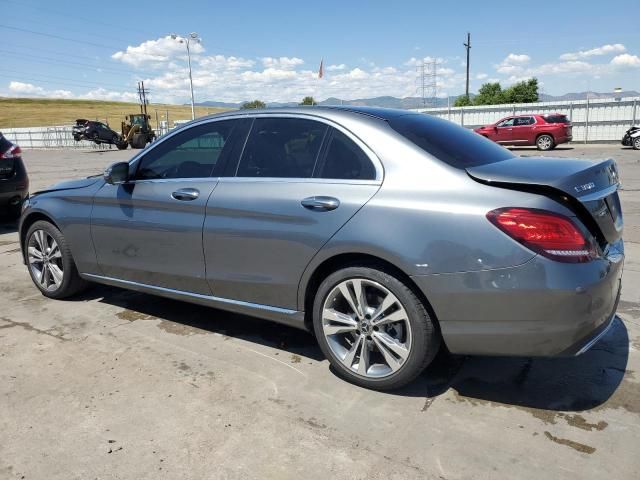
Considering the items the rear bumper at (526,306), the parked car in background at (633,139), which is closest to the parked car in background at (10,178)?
the rear bumper at (526,306)

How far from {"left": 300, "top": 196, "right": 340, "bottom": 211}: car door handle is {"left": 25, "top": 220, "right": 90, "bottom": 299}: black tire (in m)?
2.51

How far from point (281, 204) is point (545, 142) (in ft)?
74.0

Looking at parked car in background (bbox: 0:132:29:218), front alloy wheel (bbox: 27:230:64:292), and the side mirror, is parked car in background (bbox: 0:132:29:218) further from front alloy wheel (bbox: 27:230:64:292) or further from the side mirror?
the side mirror

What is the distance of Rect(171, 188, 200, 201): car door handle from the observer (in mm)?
3703

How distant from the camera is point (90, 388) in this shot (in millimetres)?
3258

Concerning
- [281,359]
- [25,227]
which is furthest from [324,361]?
[25,227]

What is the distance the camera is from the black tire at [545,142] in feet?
75.7

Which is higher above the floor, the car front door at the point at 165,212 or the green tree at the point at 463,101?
the green tree at the point at 463,101

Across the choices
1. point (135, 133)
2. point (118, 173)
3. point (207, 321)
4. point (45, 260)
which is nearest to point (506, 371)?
point (207, 321)

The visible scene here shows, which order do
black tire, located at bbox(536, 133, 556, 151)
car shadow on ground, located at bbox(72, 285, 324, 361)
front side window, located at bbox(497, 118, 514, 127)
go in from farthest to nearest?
front side window, located at bbox(497, 118, 514, 127)
black tire, located at bbox(536, 133, 556, 151)
car shadow on ground, located at bbox(72, 285, 324, 361)

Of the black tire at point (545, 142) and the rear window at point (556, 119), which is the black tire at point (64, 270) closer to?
the black tire at point (545, 142)

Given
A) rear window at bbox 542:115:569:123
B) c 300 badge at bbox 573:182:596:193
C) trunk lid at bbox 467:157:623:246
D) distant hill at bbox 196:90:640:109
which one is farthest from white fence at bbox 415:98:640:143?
c 300 badge at bbox 573:182:596:193

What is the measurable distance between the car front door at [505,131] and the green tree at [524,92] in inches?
1191

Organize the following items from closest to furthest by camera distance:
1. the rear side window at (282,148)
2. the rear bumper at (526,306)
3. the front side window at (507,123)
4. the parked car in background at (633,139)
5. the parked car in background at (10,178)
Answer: the rear bumper at (526,306) → the rear side window at (282,148) → the parked car in background at (10,178) → the parked car in background at (633,139) → the front side window at (507,123)
